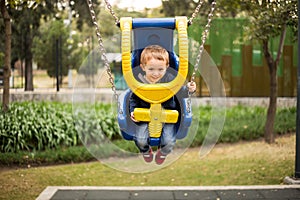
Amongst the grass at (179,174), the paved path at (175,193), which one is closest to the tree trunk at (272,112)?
the grass at (179,174)

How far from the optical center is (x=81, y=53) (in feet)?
51.1

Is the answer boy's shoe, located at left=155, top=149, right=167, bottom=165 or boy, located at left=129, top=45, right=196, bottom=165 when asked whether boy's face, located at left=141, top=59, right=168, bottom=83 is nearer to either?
boy, located at left=129, top=45, right=196, bottom=165

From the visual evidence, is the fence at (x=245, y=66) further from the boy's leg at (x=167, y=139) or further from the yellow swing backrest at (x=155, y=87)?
the yellow swing backrest at (x=155, y=87)

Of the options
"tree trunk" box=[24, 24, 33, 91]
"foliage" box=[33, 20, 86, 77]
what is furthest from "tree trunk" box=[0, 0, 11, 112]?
"foliage" box=[33, 20, 86, 77]

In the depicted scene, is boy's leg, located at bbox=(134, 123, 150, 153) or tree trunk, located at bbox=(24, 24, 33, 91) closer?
boy's leg, located at bbox=(134, 123, 150, 153)

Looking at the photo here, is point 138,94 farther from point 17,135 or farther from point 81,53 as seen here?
point 81,53

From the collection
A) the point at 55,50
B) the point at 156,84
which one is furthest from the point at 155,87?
the point at 55,50

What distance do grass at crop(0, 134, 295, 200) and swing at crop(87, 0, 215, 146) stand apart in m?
2.89

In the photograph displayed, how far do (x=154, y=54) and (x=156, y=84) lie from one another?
0.26 meters

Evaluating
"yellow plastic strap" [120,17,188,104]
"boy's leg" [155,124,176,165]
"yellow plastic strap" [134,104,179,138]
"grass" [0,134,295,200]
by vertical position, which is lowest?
"grass" [0,134,295,200]

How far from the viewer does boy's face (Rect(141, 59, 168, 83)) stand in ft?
12.4

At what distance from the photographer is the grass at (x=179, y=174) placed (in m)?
6.90

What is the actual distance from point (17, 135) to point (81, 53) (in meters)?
7.85

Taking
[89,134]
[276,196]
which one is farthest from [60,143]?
[276,196]
